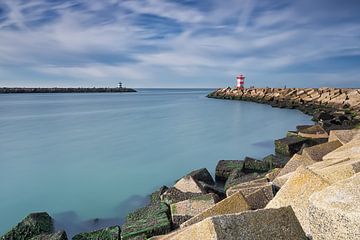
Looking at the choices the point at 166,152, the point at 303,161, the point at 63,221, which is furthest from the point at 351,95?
the point at 63,221

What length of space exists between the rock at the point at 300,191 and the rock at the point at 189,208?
1055 mm

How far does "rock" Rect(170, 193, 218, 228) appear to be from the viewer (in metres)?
3.25

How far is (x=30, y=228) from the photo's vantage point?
11.8ft

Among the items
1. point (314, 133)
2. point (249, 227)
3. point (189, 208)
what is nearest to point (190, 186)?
point (189, 208)

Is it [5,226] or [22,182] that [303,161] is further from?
[22,182]

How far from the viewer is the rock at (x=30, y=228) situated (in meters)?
3.50

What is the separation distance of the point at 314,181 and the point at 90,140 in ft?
33.3

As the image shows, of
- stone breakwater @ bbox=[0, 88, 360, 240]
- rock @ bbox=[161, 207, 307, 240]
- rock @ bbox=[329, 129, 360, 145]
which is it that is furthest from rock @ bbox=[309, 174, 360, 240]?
rock @ bbox=[329, 129, 360, 145]

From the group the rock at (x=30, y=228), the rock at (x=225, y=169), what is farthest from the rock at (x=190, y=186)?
the rock at (x=30, y=228)

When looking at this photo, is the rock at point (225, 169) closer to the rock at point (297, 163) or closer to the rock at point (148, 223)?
the rock at point (297, 163)

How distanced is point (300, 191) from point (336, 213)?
63 centimetres

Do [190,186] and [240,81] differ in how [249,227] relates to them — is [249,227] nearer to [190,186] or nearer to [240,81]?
[190,186]

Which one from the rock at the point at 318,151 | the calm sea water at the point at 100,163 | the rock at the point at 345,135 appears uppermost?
the rock at the point at 345,135

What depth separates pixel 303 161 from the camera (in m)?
4.18
